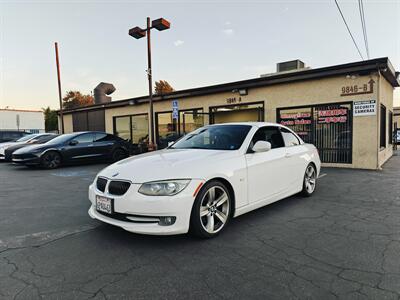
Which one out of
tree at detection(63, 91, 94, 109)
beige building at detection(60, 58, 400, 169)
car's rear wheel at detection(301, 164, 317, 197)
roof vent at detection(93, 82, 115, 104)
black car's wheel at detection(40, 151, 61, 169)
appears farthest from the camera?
tree at detection(63, 91, 94, 109)

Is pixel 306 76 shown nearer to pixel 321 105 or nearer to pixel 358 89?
pixel 321 105

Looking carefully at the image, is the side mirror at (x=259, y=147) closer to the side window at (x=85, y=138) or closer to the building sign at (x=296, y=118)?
the building sign at (x=296, y=118)

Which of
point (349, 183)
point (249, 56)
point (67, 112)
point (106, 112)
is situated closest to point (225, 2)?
point (249, 56)

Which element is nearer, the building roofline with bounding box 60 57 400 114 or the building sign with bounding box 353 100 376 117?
the building roofline with bounding box 60 57 400 114

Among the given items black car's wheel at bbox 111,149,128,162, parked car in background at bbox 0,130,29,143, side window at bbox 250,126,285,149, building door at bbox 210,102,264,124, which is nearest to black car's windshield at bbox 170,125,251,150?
side window at bbox 250,126,285,149

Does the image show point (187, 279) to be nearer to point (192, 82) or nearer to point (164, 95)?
point (164, 95)

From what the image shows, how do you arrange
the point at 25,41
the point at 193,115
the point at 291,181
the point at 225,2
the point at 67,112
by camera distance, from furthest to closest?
the point at 67,112
the point at 25,41
the point at 193,115
the point at 225,2
the point at 291,181

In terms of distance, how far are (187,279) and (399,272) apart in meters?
1.92

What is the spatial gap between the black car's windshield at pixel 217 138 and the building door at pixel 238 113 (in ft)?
21.5

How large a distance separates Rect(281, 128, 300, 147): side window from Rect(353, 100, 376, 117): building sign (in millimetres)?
4688

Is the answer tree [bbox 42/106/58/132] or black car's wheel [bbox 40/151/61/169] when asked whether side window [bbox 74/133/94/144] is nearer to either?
black car's wheel [bbox 40/151/61/169]

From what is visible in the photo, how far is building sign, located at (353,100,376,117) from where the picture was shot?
27.8 ft

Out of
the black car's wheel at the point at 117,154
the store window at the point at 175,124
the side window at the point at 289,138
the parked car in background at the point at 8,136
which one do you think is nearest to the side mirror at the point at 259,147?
the side window at the point at 289,138

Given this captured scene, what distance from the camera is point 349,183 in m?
6.65
